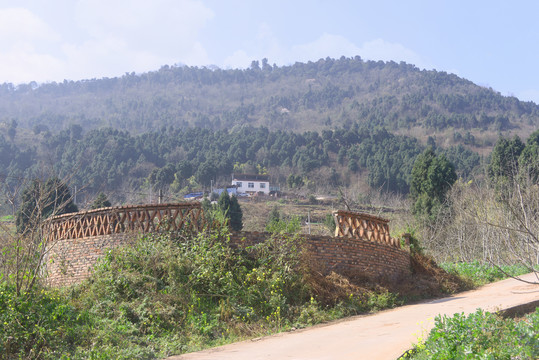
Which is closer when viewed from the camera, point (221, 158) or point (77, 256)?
point (77, 256)

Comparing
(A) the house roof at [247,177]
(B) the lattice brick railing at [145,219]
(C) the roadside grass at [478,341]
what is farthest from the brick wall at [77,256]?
(A) the house roof at [247,177]

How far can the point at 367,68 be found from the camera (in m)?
181

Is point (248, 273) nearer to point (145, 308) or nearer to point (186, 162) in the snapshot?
point (145, 308)

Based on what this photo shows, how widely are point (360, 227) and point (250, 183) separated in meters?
58.6

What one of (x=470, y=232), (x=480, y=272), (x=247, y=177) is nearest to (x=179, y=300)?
(x=480, y=272)

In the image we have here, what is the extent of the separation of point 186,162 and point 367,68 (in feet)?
410

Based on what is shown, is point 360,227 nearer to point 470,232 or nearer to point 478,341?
point 478,341

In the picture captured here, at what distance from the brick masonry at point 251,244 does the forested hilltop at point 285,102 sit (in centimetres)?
7605

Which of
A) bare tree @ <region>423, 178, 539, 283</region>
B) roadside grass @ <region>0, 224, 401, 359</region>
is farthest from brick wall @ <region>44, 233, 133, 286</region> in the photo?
bare tree @ <region>423, 178, 539, 283</region>

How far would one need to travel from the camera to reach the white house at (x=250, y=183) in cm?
6987

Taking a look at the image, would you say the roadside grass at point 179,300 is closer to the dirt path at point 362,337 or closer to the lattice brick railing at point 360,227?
the dirt path at point 362,337

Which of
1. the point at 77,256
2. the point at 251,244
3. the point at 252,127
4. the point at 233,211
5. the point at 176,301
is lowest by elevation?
the point at 233,211

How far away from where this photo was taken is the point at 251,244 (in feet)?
36.0

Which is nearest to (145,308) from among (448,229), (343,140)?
(448,229)
